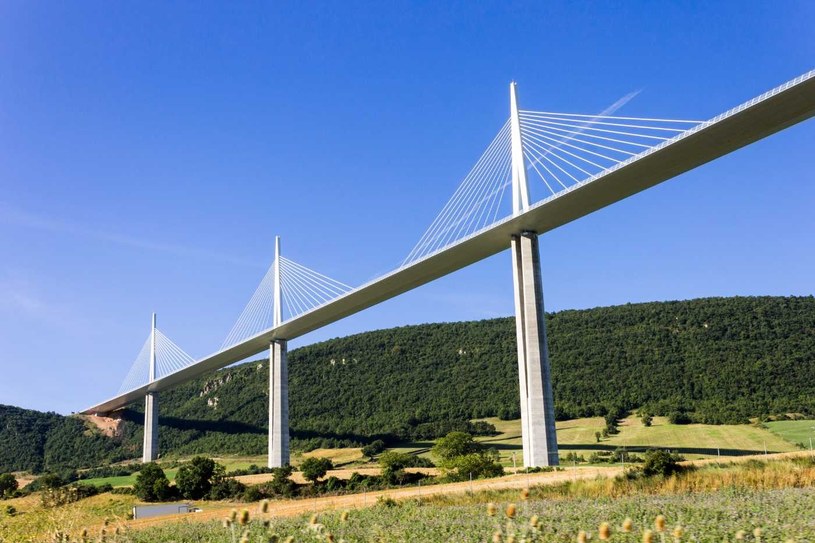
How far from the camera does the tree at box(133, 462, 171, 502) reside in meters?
37.1

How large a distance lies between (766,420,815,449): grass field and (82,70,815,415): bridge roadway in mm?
16744

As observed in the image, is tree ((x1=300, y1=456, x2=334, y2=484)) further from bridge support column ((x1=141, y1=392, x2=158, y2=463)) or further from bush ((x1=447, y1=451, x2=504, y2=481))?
bridge support column ((x1=141, y1=392, x2=158, y2=463))

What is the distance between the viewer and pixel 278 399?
5619 cm

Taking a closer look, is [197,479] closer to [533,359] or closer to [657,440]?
[533,359]

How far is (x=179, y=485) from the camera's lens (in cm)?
3734

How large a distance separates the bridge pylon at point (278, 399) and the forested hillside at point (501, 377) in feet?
41.2

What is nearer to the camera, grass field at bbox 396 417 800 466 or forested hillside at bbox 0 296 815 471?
grass field at bbox 396 417 800 466

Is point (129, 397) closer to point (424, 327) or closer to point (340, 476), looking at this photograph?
point (424, 327)

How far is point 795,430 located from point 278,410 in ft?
118

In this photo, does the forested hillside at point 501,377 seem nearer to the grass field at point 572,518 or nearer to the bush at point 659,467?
the bush at point 659,467

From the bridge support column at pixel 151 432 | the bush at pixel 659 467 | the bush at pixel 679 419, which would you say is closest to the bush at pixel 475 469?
the bush at pixel 659 467

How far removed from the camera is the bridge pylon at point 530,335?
110 ft

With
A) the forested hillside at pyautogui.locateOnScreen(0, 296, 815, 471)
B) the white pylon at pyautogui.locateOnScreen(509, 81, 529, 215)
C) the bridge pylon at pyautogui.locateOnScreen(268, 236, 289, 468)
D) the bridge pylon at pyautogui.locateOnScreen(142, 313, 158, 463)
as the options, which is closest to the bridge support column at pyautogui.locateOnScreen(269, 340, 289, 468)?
the bridge pylon at pyautogui.locateOnScreen(268, 236, 289, 468)

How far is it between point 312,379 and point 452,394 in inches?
834
